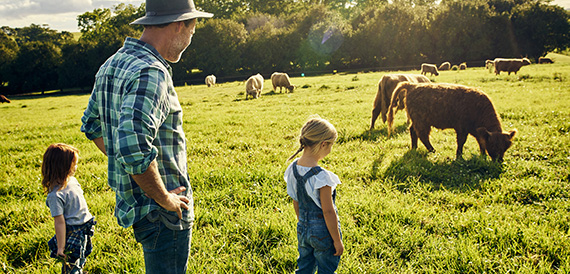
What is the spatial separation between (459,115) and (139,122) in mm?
7303

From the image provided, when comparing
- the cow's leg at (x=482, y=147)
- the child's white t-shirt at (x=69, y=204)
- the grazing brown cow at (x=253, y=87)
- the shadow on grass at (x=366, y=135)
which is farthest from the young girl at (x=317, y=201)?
the grazing brown cow at (x=253, y=87)

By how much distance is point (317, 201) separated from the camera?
268cm

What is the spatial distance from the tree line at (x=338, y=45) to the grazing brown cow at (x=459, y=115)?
46.4 metres

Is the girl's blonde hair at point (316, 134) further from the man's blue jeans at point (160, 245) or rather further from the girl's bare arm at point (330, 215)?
the man's blue jeans at point (160, 245)

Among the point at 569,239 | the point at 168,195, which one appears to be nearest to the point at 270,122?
the point at 569,239

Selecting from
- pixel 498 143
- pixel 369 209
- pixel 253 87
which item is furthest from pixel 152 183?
pixel 253 87

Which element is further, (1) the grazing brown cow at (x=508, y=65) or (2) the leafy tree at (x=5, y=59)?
(2) the leafy tree at (x=5, y=59)

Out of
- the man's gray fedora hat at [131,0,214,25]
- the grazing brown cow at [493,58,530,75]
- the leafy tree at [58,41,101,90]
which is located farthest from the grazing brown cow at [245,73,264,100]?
the leafy tree at [58,41,101,90]

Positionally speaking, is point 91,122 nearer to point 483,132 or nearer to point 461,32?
point 483,132

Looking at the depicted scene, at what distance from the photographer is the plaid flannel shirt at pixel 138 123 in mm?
1832

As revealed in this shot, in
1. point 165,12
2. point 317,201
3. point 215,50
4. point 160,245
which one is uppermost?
point 215,50

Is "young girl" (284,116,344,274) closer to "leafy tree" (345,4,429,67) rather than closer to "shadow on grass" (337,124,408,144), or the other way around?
"shadow on grass" (337,124,408,144)

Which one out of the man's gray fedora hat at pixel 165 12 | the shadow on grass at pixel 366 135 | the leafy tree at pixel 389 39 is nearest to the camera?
the man's gray fedora hat at pixel 165 12

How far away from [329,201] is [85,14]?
4152 inches
